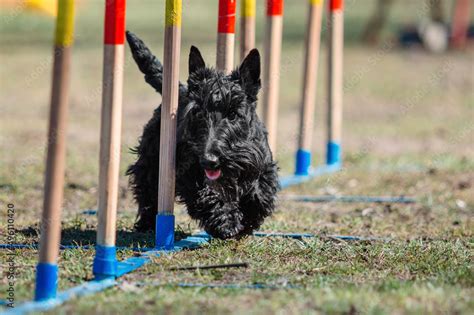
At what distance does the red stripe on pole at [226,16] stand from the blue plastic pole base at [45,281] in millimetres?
2887

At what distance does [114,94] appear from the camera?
4875 millimetres

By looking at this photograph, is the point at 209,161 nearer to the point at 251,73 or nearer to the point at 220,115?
the point at 220,115

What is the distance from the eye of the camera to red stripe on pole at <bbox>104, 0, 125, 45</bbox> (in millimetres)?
4844

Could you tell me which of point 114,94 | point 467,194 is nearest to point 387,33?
point 467,194

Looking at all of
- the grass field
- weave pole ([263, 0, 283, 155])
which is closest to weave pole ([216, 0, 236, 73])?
the grass field

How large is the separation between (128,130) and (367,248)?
7.95 m

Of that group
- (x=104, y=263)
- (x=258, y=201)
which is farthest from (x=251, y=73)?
(x=104, y=263)

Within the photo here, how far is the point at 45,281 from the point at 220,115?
74.4 inches

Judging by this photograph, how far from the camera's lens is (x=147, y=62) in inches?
272

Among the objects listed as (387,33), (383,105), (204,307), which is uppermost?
(387,33)

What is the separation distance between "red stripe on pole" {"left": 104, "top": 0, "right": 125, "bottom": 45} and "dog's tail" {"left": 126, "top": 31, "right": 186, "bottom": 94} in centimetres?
178

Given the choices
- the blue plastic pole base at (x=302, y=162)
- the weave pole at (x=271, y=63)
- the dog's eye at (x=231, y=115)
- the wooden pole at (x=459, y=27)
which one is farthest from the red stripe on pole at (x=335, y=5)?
the wooden pole at (x=459, y=27)

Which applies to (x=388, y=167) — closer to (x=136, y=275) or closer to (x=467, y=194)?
(x=467, y=194)

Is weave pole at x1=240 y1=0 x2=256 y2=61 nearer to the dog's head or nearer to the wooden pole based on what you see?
the dog's head
